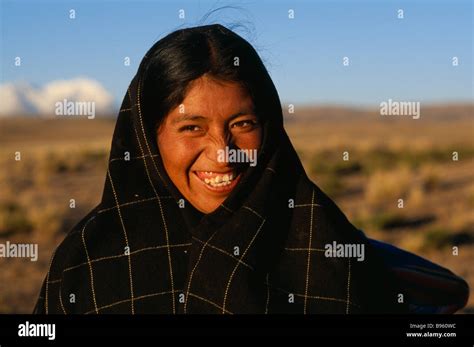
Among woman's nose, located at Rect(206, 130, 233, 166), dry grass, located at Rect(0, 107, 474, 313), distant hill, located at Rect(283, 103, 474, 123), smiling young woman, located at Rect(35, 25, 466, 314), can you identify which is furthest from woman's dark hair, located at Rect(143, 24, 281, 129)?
distant hill, located at Rect(283, 103, 474, 123)

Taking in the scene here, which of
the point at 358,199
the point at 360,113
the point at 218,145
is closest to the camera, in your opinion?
the point at 218,145

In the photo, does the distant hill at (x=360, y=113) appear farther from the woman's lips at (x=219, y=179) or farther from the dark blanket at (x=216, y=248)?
the woman's lips at (x=219, y=179)

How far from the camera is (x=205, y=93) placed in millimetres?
2635

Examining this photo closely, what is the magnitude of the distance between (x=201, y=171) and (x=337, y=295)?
584mm

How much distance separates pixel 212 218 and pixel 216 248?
0.32ft

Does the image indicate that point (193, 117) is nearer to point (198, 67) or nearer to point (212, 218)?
point (198, 67)

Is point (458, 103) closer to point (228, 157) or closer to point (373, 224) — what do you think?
point (373, 224)

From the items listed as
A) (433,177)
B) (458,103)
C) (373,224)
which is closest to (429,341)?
(373,224)

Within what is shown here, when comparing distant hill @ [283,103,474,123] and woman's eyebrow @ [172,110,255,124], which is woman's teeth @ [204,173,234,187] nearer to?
woman's eyebrow @ [172,110,255,124]

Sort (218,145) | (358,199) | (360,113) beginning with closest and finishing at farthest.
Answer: (218,145), (358,199), (360,113)

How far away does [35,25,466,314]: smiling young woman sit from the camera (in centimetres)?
269

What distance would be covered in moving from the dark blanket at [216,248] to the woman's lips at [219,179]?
0.03 metres

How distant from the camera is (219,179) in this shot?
8.91 feet

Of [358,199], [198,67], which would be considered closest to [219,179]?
[198,67]
